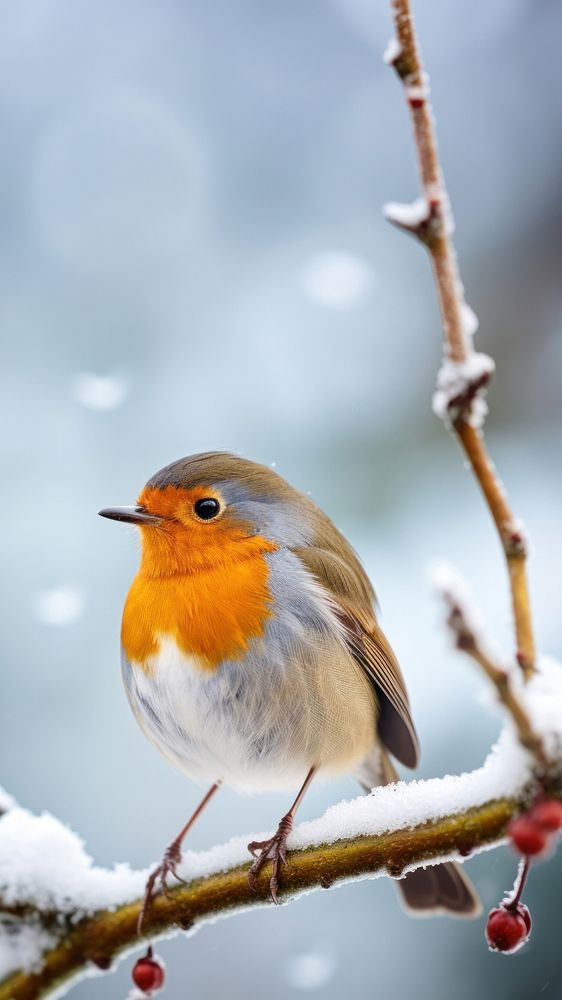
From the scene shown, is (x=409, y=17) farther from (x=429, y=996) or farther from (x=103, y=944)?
(x=429, y=996)

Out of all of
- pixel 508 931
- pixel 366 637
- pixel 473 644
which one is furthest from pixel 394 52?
pixel 366 637

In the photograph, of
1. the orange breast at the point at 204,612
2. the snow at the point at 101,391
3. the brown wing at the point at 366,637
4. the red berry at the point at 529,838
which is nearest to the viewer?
the red berry at the point at 529,838

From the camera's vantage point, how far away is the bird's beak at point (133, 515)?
1.92 meters

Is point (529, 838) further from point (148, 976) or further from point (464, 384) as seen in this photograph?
point (148, 976)

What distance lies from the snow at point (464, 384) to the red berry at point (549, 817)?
353 millimetres

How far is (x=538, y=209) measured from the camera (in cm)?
392

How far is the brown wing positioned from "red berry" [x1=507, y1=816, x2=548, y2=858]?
1.21 m

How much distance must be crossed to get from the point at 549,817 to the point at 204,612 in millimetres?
1047

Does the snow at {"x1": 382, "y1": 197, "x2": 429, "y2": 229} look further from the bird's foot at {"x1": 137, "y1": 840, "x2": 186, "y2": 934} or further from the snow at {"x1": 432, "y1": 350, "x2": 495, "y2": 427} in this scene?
the bird's foot at {"x1": 137, "y1": 840, "x2": 186, "y2": 934}

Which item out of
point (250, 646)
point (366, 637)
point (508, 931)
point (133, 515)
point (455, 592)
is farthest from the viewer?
point (366, 637)

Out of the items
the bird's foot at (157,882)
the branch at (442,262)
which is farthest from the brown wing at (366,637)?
the branch at (442,262)

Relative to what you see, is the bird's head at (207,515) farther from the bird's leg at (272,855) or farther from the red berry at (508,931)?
the red berry at (508,931)

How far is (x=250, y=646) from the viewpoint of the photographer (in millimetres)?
1823

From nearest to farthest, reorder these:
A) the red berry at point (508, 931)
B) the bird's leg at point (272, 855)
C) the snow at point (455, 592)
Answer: the snow at point (455, 592) < the red berry at point (508, 931) < the bird's leg at point (272, 855)
